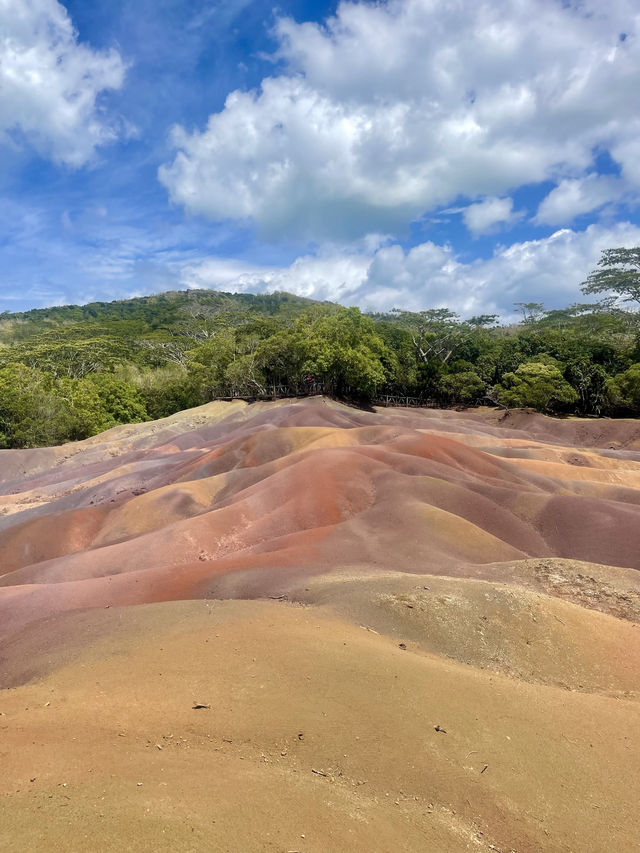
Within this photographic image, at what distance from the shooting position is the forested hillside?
55.7m

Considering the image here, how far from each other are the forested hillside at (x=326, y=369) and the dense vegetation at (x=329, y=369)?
17 centimetres

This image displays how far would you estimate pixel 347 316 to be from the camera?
68.3 meters

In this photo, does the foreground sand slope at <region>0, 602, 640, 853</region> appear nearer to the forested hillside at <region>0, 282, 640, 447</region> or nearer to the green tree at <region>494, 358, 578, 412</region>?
the forested hillside at <region>0, 282, 640, 447</region>

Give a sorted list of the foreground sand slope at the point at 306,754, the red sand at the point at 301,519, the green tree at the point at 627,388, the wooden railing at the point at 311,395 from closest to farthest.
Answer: the foreground sand slope at the point at 306,754 → the red sand at the point at 301,519 → the green tree at the point at 627,388 → the wooden railing at the point at 311,395

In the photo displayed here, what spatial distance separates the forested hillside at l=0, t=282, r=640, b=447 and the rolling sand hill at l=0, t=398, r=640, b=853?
1428 inches

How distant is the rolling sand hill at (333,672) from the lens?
4648 millimetres

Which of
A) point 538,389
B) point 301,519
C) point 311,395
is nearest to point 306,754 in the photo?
point 301,519

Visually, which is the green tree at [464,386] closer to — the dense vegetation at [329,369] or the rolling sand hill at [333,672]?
the dense vegetation at [329,369]

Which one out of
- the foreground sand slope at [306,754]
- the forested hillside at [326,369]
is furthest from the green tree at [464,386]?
the foreground sand slope at [306,754]

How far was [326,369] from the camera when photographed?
2346 inches

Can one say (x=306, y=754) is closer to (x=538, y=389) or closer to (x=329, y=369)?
(x=329, y=369)

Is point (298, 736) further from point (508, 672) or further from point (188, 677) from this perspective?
point (508, 672)

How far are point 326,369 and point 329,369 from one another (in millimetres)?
1779

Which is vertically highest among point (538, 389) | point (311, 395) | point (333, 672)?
point (311, 395)
